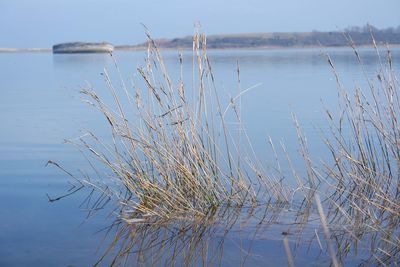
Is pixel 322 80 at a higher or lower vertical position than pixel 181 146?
lower

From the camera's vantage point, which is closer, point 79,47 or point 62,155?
point 62,155

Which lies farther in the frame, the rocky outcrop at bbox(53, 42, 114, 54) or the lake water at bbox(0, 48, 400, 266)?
the rocky outcrop at bbox(53, 42, 114, 54)

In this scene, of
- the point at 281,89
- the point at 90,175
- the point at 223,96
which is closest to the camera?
the point at 90,175

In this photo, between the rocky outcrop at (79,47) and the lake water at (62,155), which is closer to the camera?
the lake water at (62,155)

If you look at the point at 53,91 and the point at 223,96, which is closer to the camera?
the point at 223,96

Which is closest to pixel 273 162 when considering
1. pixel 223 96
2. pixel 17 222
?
pixel 17 222

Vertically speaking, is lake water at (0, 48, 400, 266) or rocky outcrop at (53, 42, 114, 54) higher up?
lake water at (0, 48, 400, 266)

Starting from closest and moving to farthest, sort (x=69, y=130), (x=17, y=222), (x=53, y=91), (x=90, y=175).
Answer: (x=17, y=222) → (x=90, y=175) → (x=69, y=130) → (x=53, y=91)

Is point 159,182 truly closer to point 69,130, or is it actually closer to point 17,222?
point 17,222

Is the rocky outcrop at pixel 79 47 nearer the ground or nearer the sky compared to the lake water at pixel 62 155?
nearer the ground

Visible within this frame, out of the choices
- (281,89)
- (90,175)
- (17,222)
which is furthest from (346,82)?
(17,222)

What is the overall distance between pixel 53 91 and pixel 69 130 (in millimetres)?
6407

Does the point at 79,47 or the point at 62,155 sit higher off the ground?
the point at 62,155

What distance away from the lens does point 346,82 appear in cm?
1410
